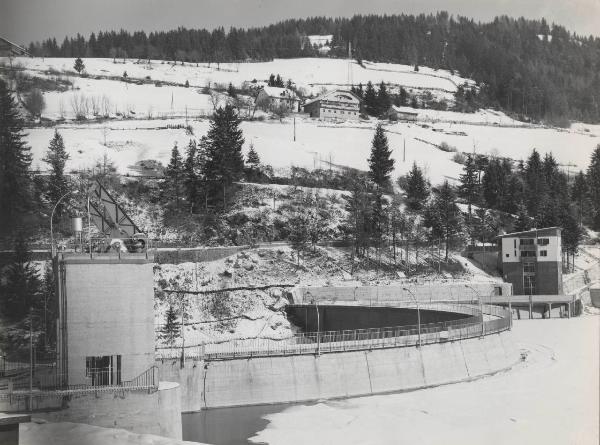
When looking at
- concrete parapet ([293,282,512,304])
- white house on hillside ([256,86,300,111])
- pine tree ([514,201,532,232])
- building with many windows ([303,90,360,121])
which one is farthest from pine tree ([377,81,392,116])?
concrete parapet ([293,282,512,304])

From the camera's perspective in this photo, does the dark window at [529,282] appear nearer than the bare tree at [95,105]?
Yes

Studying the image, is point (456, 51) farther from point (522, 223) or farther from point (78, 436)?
point (78, 436)

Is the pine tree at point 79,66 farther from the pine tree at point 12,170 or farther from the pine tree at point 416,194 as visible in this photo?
the pine tree at point 416,194

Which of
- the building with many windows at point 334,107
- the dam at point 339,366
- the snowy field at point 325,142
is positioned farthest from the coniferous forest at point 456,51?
the dam at point 339,366

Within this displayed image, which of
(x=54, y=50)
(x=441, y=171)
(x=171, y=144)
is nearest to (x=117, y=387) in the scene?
(x=171, y=144)

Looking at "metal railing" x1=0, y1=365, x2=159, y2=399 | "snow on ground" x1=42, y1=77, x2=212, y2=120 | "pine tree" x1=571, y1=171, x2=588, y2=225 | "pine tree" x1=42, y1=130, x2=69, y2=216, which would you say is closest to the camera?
"metal railing" x1=0, y1=365, x2=159, y2=399

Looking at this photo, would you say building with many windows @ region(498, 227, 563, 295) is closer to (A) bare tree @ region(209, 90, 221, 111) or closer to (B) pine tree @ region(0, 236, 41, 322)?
(B) pine tree @ region(0, 236, 41, 322)
